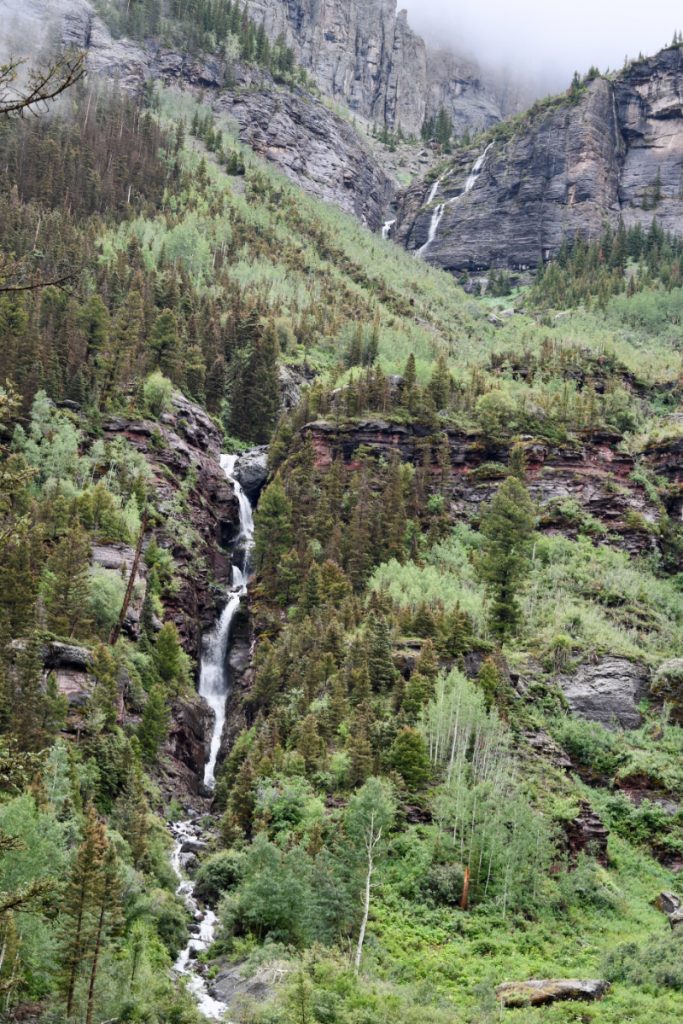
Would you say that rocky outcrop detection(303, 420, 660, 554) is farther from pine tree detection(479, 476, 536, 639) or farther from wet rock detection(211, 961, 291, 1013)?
wet rock detection(211, 961, 291, 1013)

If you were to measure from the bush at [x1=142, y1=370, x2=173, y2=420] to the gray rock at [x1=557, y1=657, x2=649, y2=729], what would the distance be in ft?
180

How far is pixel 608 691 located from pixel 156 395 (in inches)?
2328

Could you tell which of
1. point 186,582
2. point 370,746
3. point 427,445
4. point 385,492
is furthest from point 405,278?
point 370,746

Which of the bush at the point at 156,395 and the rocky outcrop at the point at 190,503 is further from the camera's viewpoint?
the bush at the point at 156,395

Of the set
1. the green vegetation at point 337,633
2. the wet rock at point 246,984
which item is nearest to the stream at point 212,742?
the wet rock at point 246,984

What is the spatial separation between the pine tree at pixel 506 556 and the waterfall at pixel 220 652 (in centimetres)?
2465

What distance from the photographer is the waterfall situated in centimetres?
7806

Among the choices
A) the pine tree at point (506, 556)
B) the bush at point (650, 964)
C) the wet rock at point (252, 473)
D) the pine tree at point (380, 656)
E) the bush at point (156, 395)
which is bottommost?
the bush at point (650, 964)

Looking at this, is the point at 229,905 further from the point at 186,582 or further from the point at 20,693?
the point at 186,582

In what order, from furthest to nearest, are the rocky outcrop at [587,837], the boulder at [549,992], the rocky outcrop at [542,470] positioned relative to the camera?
the rocky outcrop at [542,470] → the rocky outcrop at [587,837] → the boulder at [549,992]

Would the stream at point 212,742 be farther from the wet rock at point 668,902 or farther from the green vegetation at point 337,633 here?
the wet rock at point 668,902

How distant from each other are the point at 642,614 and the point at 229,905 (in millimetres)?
49846

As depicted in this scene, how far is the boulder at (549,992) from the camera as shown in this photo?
39.3 m

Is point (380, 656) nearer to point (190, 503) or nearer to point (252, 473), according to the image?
point (190, 503)
